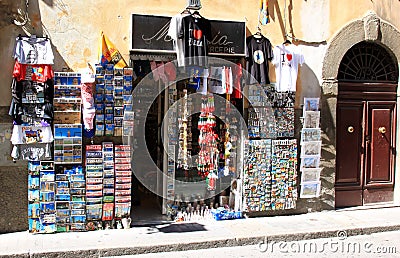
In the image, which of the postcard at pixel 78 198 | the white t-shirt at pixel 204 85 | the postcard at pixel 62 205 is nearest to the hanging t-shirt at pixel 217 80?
the white t-shirt at pixel 204 85

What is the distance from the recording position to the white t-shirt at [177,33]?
783 cm

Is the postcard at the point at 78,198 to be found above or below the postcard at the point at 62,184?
below

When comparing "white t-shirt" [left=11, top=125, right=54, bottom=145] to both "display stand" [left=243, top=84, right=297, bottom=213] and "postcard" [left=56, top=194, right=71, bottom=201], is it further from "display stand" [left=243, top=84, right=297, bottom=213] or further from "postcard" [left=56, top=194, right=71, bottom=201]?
"display stand" [left=243, top=84, right=297, bottom=213]

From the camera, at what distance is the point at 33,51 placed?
7.36 m

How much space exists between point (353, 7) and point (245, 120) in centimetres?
278

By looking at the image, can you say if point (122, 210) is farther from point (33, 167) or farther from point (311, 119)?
point (311, 119)

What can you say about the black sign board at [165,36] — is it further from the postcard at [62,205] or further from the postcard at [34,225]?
the postcard at [34,225]

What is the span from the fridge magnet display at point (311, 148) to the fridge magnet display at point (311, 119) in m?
0.29

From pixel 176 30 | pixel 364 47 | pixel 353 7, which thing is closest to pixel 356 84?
pixel 364 47

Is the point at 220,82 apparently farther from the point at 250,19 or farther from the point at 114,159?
the point at 114,159

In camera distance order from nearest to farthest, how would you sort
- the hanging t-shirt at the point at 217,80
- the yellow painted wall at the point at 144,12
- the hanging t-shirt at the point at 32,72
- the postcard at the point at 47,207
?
the hanging t-shirt at the point at 32,72 → the postcard at the point at 47,207 → the yellow painted wall at the point at 144,12 → the hanging t-shirt at the point at 217,80

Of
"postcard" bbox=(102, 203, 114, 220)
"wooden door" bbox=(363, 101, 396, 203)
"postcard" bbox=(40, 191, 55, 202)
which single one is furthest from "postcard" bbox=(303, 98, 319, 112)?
"postcard" bbox=(40, 191, 55, 202)

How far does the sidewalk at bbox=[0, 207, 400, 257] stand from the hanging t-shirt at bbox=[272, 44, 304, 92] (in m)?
2.21

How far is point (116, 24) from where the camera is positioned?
796 centimetres
